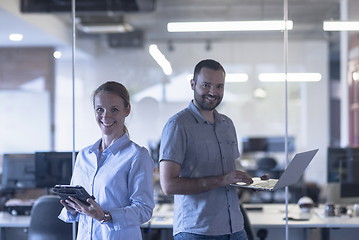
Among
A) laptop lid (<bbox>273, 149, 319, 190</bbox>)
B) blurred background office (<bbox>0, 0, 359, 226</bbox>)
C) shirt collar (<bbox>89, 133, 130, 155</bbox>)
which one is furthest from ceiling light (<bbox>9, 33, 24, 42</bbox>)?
shirt collar (<bbox>89, 133, 130, 155</bbox>)

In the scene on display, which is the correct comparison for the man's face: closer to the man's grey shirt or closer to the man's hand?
the man's grey shirt

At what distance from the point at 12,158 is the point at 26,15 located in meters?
2.69

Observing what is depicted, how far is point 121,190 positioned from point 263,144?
26.6 feet

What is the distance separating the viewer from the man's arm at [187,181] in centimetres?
285

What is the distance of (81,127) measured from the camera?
4.87 m

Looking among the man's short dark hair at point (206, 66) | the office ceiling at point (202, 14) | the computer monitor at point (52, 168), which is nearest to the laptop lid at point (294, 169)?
the man's short dark hair at point (206, 66)

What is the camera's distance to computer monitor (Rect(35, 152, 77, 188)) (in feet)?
16.2

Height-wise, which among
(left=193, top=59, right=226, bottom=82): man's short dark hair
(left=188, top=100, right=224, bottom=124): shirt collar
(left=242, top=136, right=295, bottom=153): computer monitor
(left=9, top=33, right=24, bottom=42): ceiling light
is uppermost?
(left=9, top=33, right=24, bottom=42): ceiling light

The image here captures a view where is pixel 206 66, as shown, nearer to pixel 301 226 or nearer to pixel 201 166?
pixel 201 166

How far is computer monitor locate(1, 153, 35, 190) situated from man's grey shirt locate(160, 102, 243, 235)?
8.87 feet

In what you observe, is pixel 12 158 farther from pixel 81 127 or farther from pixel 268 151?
pixel 268 151

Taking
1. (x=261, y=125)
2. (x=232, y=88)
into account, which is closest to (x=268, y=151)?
(x=261, y=125)

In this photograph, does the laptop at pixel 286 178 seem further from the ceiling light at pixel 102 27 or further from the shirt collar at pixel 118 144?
the ceiling light at pixel 102 27

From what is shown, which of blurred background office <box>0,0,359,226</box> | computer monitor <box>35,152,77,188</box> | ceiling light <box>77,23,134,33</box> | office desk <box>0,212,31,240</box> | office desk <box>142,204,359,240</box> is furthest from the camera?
ceiling light <box>77,23,134,33</box>
